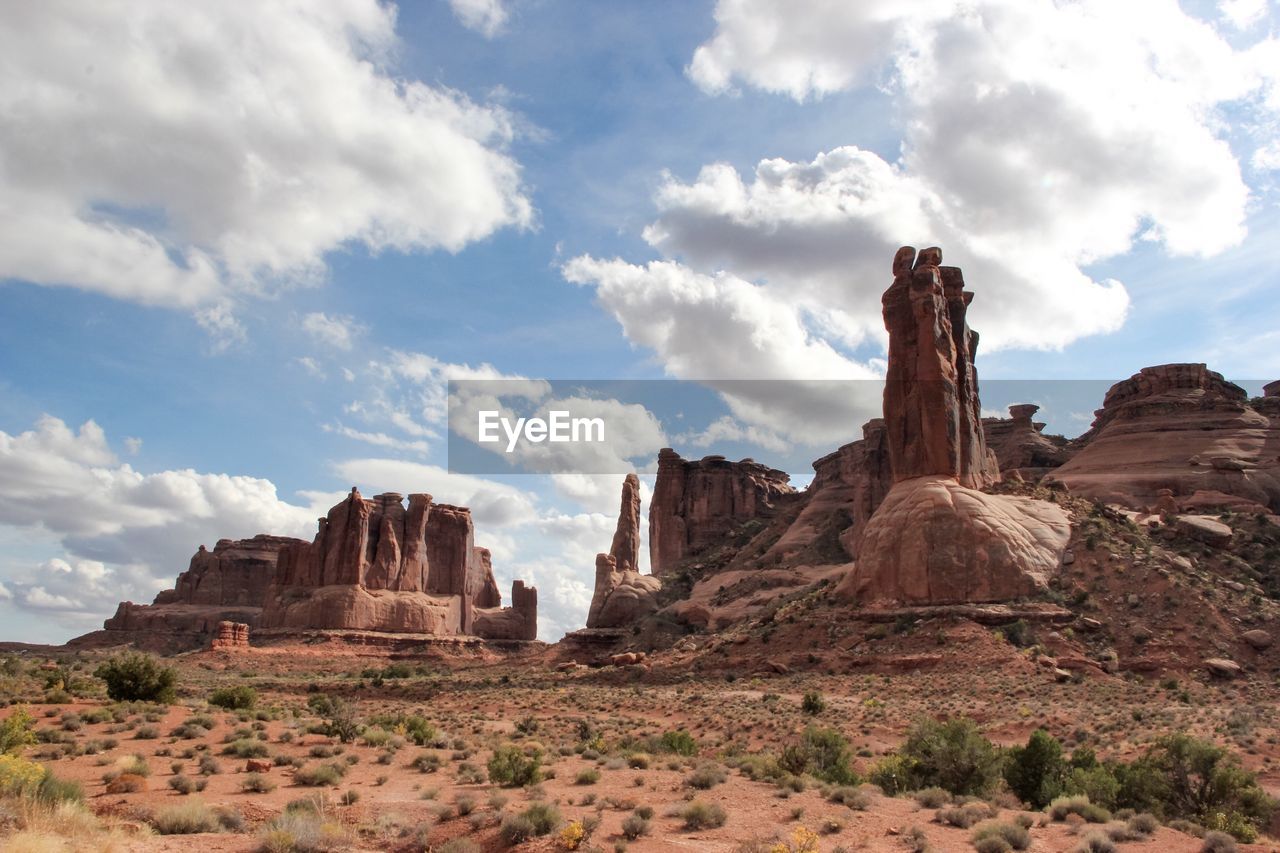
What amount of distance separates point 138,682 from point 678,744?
1781 cm

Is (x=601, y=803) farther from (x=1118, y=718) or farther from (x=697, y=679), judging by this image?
(x=697, y=679)

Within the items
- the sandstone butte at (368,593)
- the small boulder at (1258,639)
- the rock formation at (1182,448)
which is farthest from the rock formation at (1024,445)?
the sandstone butte at (368,593)

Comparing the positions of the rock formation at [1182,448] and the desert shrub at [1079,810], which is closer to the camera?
the desert shrub at [1079,810]

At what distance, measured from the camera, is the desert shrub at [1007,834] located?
555 inches

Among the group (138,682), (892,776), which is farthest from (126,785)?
(138,682)

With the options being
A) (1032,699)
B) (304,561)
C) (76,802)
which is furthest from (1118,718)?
(304,561)

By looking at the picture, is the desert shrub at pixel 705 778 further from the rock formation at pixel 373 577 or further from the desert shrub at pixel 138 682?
the rock formation at pixel 373 577

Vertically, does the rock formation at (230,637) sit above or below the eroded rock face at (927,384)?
below

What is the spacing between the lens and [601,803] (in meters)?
16.2

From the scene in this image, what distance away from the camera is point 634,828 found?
14.1 meters

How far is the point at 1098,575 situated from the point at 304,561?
63.7 m

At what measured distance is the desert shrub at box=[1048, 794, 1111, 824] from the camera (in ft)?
55.3

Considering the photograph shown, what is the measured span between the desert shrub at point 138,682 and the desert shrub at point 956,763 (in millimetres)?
22978

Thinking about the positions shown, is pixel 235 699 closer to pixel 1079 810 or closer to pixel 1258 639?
pixel 1079 810
